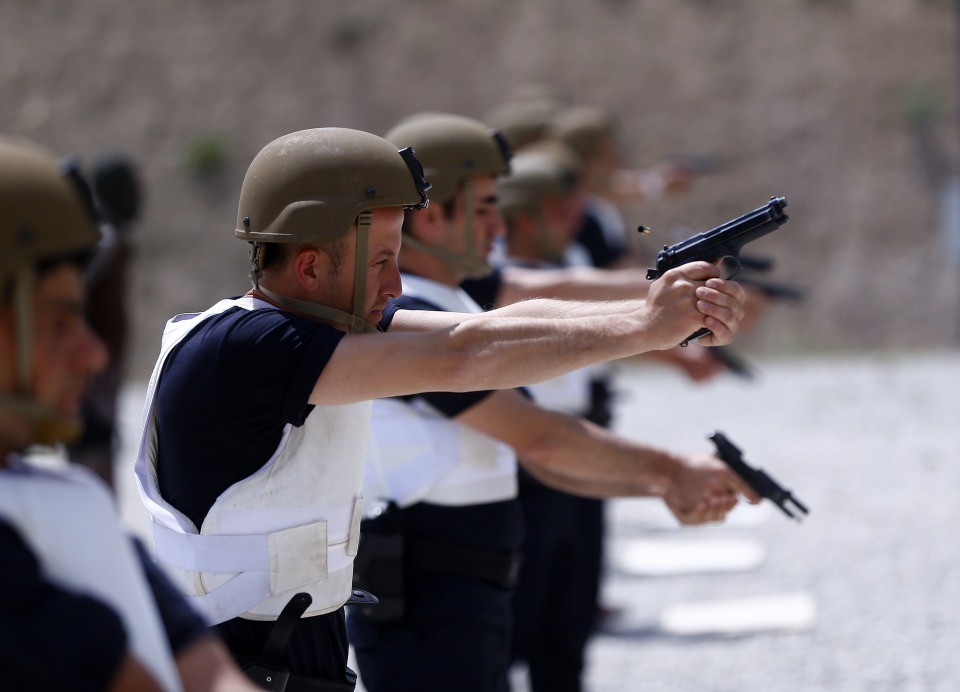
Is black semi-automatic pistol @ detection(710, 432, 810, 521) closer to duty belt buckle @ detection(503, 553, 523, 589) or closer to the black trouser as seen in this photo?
duty belt buckle @ detection(503, 553, 523, 589)

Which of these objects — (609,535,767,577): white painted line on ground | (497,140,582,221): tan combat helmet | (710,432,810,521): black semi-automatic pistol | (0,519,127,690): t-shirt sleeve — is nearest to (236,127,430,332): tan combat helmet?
(0,519,127,690): t-shirt sleeve

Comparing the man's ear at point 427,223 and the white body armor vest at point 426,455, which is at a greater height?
the man's ear at point 427,223

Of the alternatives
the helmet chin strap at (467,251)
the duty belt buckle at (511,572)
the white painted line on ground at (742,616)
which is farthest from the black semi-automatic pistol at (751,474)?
the white painted line on ground at (742,616)

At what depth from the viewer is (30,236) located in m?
1.92

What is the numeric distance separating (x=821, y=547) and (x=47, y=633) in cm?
756

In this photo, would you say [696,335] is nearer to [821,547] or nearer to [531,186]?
[531,186]

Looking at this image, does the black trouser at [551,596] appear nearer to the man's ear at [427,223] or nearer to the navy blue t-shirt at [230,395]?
the man's ear at [427,223]

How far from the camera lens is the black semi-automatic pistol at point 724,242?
3010 millimetres

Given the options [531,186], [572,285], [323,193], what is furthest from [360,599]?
[531,186]

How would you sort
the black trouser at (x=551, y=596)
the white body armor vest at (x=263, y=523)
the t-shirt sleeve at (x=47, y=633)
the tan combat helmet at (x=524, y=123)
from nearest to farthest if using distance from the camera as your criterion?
the t-shirt sleeve at (x=47, y=633) → the white body armor vest at (x=263, y=523) → the black trouser at (x=551, y=596) → the tan combat helmet at (x=524, y=123)

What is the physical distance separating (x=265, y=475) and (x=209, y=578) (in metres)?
0.24

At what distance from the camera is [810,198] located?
90.2ft

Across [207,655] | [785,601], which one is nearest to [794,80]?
[785,601]

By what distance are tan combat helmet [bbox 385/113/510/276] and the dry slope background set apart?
21.1 m
